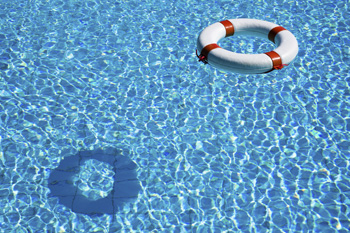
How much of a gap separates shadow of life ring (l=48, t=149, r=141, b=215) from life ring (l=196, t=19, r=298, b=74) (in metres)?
1.40

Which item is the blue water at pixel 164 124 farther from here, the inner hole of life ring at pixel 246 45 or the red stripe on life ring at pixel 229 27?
the red stripe on life ring at pixel 229 27

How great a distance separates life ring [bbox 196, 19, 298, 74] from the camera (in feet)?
15.8

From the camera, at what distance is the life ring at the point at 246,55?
190 inches

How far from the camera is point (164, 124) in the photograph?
5.87m

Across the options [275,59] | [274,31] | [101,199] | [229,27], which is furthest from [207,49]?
A: [101,199]

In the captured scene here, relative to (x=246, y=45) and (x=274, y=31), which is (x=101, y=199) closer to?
(x=274, y=31)

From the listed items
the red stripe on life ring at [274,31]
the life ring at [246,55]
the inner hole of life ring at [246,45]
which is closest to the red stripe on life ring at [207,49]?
the life ring at [246,55]

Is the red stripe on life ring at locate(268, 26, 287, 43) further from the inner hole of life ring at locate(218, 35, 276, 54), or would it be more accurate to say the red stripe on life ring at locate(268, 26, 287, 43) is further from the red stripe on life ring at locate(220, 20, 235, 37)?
the inner hole of life ring at locate(218, 35, 276, 54)

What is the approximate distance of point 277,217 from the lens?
16.2 feet

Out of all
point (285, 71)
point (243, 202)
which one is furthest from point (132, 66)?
point (243, 202)

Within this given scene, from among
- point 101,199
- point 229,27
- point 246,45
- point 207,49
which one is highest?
point 207,49

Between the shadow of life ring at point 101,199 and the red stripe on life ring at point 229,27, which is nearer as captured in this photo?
the shadow of life ring at point 101,199

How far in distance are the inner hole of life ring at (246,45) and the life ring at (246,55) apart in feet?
3.74

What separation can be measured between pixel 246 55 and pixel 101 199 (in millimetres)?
2000
